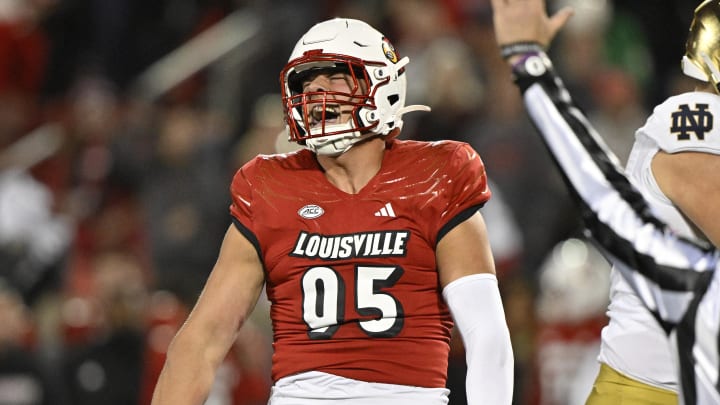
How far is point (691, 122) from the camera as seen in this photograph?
11.0 ft

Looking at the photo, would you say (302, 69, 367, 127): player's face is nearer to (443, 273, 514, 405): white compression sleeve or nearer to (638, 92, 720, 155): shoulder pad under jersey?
(443, 273, 514, 405): white compression sleeve

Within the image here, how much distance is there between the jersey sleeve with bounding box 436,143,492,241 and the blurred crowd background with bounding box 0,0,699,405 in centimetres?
310

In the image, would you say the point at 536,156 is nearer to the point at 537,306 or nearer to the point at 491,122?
the point at 491,122

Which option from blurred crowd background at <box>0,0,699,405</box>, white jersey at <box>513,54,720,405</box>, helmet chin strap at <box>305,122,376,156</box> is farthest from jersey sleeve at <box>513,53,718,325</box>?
blurred crowd background at <box>0,0,699,405</box>

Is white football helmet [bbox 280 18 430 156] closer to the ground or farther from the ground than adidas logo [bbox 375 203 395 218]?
farther from the ground

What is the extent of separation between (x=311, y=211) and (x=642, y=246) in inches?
53.5

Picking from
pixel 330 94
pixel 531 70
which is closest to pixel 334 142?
pixel 330 94

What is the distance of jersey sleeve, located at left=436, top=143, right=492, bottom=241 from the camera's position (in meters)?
3.56

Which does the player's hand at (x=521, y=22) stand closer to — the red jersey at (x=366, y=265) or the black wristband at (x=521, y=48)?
the black wristband at (x=521, y=48)

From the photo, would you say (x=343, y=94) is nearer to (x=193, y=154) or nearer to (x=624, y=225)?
(x=624, y=225)

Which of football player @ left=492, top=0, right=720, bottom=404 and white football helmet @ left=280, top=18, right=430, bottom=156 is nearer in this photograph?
football player @ left=492, top=0, right=720, bottom=404

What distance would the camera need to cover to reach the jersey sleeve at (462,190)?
3.56 m

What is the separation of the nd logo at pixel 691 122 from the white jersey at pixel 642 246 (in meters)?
0.87

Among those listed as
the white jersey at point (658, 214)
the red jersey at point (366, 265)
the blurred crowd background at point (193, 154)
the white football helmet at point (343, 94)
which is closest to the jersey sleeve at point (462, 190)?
the red jersey at point (366, 265)
